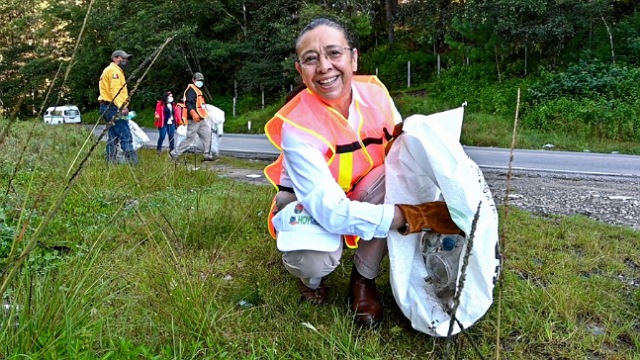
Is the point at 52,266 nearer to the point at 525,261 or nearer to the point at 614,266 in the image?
the point at 525,261

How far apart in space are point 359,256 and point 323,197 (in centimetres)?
42

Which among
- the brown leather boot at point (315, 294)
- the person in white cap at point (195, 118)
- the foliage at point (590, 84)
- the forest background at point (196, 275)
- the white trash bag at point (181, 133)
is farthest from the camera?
the foliage at point (590, 84)

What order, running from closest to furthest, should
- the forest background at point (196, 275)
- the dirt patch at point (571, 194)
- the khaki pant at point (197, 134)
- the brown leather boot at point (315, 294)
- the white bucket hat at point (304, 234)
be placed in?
the forest background at point (196, 275), the white bucket hat at point (304, 234), the brown leather boot at point (315, 294), the dirt patch at point (571, 194), the khaki pant at point (197, 134)

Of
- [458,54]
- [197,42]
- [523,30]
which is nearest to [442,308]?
[523,30]

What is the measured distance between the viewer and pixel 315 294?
2459 millimetres

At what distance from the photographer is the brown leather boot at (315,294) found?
2434mm

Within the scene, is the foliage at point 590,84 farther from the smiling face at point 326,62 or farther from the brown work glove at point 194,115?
the smiling face at point 326,62

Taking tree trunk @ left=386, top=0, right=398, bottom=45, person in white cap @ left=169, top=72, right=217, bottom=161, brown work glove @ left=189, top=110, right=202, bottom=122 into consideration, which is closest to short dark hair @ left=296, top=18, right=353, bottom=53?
person in white cap @ left=169, top=72, right=217, bottom=161

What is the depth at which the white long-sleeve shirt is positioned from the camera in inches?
81.4

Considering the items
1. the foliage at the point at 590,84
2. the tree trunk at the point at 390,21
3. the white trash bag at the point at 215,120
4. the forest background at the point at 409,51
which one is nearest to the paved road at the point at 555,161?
the white trash bag at the point at 215,120

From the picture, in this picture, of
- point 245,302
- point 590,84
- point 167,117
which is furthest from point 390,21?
point 245,302

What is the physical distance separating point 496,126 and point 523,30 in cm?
378

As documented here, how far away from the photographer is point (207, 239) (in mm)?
3311

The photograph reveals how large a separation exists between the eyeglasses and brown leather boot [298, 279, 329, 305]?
99 centimetres
